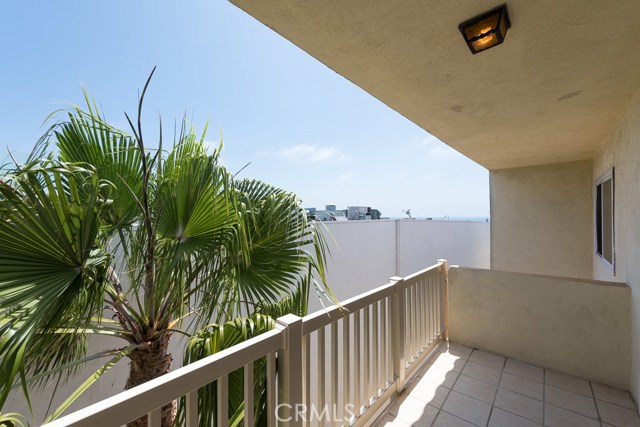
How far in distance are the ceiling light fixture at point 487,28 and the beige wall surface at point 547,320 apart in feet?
7.65

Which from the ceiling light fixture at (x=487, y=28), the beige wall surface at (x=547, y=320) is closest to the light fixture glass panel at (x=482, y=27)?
the ceiling light fixture at (x=487, y=28)

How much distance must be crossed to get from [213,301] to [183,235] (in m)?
0.41

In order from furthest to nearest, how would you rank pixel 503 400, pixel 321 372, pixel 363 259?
pixel 363 259 → pixel 503 400 → pixel 321 372

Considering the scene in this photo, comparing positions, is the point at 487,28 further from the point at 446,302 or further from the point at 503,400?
the point at 446,302

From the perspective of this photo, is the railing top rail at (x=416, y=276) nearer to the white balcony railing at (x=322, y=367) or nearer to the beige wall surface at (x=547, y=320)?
the white balcony railing at (x=322, y=367)

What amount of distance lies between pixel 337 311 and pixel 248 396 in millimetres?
639

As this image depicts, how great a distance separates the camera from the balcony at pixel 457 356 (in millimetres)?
1242

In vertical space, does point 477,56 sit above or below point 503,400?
above

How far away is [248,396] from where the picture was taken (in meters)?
1.06

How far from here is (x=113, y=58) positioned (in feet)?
7.17

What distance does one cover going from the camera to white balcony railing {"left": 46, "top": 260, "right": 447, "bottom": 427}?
81 cm

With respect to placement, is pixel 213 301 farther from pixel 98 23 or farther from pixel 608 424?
pixel 608 424

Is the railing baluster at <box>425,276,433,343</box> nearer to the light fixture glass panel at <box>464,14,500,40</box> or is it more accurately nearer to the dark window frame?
the dark window frame

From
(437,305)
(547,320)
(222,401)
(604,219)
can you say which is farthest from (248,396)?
(604,219)
